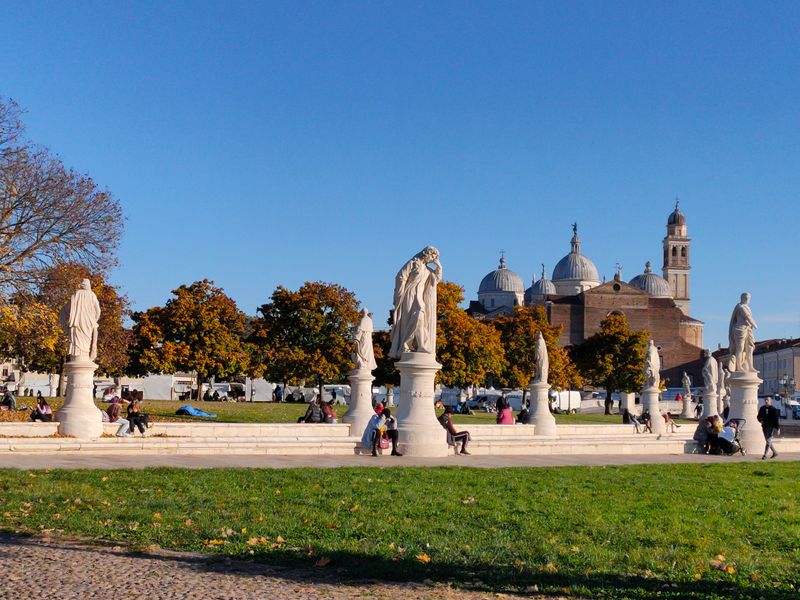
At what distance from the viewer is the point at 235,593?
6.75 metres

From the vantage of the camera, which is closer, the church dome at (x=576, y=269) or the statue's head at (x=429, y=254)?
the statue's head at (x=429, y=254)

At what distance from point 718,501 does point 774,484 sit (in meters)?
3.15

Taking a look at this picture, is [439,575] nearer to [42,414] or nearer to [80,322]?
[80,322]

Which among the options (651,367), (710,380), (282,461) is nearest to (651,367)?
(651,367)

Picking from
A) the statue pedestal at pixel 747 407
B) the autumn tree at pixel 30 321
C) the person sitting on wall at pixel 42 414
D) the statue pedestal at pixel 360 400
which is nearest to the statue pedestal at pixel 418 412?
the statue pedestal at pixel 360 400

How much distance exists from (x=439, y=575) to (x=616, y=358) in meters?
67.9

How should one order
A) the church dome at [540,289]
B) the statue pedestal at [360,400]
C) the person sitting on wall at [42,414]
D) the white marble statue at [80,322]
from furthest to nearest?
the church dome at [540,289], the statue pedestal at [360,400], the person sitting on wall at [42,414], the white marble statue at [80,322]

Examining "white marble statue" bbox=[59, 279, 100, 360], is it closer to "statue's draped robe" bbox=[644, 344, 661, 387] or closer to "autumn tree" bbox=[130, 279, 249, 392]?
"statue's draped robe" bbox=[644, 344, 661, 387]

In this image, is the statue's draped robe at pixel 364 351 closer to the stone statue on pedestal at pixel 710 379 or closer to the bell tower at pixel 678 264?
the stone statue on pedestal at pixel 710 379

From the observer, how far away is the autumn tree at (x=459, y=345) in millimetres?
60375

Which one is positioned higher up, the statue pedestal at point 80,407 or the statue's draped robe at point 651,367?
the statue's draped robe at point 651,367

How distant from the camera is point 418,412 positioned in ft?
63.0

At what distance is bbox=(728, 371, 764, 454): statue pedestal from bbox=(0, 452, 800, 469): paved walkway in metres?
3.04

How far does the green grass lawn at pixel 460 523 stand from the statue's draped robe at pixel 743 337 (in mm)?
9251
